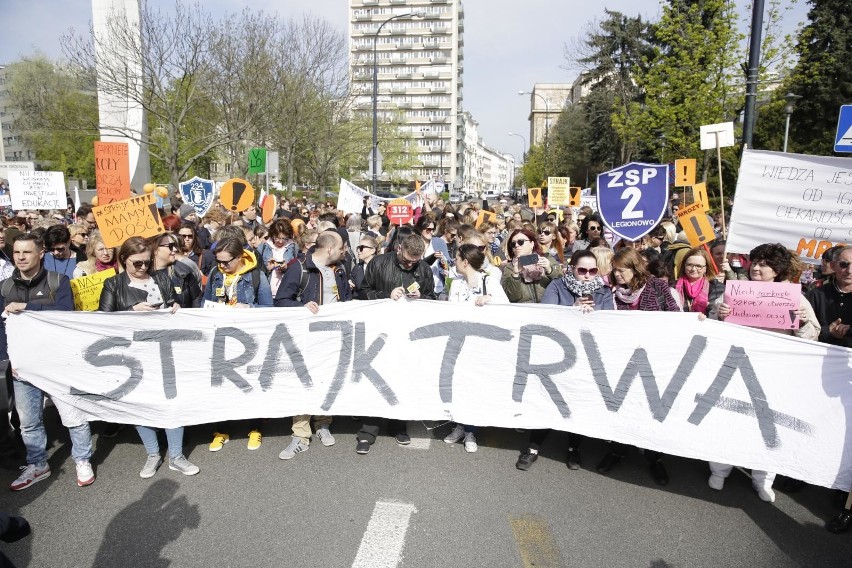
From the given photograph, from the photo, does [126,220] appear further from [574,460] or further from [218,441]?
[574,460]

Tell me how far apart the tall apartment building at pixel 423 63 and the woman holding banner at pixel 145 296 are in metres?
93.8

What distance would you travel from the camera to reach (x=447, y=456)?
451cm

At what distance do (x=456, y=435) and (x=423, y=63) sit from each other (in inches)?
4060

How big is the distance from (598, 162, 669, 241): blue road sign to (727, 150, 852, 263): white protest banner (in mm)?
715

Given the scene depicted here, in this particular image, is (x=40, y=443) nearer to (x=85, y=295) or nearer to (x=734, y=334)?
(x=85, y=295)

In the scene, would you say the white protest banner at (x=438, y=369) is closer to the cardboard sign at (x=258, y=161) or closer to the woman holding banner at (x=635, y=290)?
the woman holding banner at (x=635, y=290)

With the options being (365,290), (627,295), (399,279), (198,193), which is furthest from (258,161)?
(627,295)

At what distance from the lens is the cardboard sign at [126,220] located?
5.39m

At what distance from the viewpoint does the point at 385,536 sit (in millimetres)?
3457

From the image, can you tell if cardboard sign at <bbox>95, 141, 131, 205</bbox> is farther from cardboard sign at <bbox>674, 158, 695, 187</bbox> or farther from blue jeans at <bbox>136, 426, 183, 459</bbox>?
cardboard sign at <bbox>674, 158, 695, 187</bbox>

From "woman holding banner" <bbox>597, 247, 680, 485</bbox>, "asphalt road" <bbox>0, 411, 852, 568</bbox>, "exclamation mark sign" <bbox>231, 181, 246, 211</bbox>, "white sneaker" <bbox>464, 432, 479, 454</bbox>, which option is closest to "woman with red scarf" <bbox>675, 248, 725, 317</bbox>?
"woman holding banner" <bbox>597, 247, 680, 485</bbox>

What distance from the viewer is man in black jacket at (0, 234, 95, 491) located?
406 centimetres

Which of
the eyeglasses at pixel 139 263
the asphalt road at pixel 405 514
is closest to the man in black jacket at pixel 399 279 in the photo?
the asphalt road at pixel 405 514

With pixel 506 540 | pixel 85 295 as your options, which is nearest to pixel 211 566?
pixel 506 540
